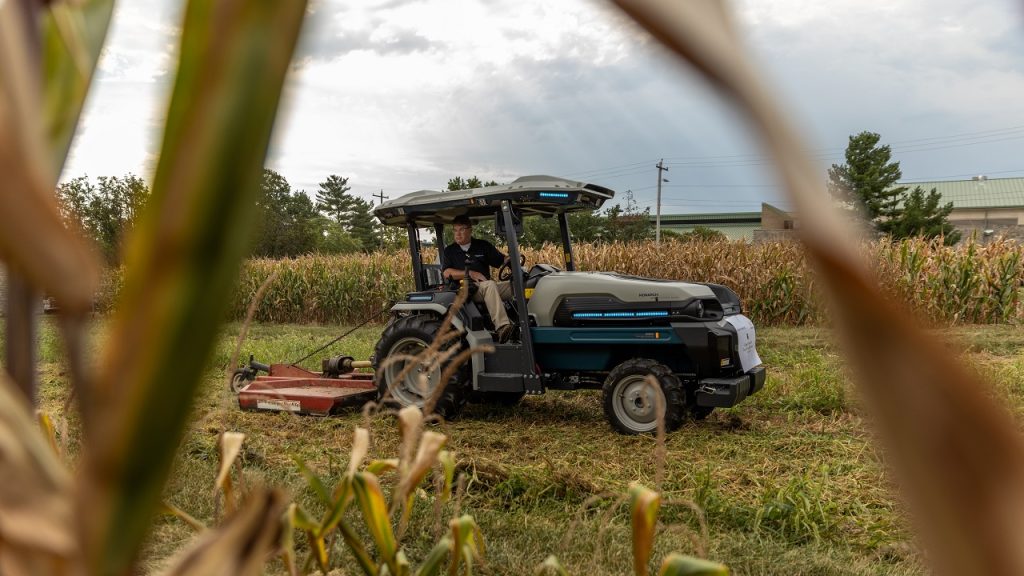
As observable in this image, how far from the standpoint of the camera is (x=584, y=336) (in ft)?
18.1

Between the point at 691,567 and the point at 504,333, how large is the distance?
17.2 feet

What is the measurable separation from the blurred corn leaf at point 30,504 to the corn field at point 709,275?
8.59m

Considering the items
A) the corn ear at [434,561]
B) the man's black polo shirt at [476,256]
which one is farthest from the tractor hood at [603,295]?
the corn ear at [434,561]

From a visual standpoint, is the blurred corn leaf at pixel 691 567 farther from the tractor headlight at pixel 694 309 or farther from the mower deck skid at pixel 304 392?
the mower deck skid at pixel 304 392

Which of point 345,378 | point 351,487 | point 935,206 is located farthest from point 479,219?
point 935,206

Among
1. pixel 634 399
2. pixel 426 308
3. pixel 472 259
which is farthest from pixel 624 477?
pixel 472 259

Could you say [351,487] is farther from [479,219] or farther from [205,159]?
[479,219]

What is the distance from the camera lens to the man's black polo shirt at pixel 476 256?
20.6 feet

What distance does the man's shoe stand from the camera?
573 centimetres

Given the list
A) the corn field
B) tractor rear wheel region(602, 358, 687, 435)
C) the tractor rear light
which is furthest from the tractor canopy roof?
the corn field

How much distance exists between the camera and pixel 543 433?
537 centimetres

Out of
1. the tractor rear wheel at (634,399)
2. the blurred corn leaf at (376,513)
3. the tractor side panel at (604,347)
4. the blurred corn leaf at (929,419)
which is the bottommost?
the tractor rear wheel at (634,399)

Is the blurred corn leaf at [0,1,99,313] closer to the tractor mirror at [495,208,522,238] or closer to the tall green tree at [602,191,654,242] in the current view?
the tractor mirror at [495,208,522,238]

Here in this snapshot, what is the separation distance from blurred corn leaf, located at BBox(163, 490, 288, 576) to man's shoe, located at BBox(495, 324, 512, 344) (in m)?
5.52
